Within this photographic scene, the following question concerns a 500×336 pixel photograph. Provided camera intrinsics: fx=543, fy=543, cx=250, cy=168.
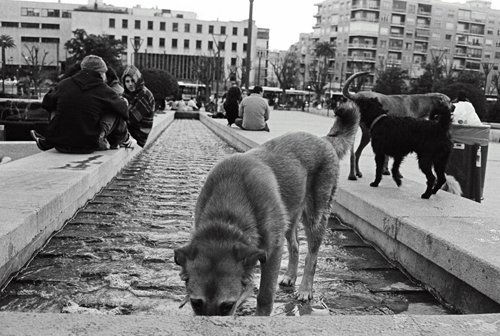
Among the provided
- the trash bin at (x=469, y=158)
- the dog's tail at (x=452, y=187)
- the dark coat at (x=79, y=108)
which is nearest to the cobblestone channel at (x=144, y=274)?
the dark coat at (x=79, y=108)

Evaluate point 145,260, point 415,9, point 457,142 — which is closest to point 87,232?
point 145,260

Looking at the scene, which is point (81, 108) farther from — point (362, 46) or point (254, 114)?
point (362, 46)

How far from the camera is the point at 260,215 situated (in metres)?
3.01

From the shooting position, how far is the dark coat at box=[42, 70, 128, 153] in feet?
24.7

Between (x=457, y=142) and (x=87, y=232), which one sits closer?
(x=87, y=232)

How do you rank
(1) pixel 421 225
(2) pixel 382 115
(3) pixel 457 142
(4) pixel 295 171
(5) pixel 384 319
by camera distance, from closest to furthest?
(5) pixel 384 319 → (4) pixel 295 171 → (1) pixel 421 225 → (2) pixel 382 115 → (3) pixel 457 142

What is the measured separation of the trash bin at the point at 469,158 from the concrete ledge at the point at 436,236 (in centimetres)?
154

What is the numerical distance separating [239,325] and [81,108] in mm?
5777

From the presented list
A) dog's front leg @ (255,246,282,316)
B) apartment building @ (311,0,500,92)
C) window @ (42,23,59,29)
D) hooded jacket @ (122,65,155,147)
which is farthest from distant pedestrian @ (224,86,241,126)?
window @ (42,23,59,29)

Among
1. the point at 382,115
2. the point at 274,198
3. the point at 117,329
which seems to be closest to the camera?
the point at 117,329

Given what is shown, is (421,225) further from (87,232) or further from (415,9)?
(415,9)

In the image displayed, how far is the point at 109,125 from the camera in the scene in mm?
8414

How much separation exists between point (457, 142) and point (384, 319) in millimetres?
5873

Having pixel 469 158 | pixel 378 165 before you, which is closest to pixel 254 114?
pixel 469 158
